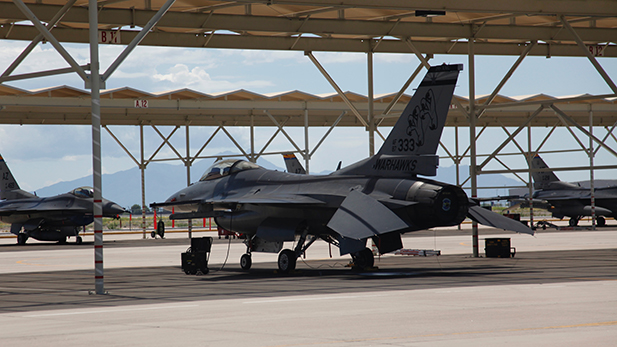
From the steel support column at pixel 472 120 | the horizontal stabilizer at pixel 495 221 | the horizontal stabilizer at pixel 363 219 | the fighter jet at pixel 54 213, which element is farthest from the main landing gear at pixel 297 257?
the fighter jet at pixel 54 213

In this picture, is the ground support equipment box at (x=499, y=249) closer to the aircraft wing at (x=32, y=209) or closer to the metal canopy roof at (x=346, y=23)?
the metal canopy roof at (x=346, y=23)

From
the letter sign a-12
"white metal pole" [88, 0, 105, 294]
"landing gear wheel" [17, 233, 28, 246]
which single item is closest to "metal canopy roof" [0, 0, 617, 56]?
"white metal pole" [88, 0, 105, 294]

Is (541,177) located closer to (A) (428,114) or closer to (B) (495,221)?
(B) (495,221)

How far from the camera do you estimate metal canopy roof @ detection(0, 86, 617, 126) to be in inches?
1129

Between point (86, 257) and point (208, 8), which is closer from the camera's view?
point (208, 8)

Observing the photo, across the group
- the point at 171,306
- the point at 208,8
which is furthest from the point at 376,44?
the point at 171,306

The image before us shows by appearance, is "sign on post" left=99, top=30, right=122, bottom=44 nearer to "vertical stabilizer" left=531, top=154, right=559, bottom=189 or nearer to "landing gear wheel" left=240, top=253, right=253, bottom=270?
"landing gear wheel" left=240, top=253, right=253, bottom=270

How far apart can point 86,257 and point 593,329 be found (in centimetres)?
2004

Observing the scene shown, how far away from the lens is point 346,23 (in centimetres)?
A: 1853

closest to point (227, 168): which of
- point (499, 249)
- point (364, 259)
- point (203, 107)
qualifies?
point (364, 259)

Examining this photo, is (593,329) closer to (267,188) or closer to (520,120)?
(267,188)

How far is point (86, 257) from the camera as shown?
23312 mm

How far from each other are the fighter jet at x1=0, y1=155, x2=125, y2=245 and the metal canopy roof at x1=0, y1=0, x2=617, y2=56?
15.6 m

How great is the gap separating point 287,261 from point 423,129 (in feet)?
14.9
